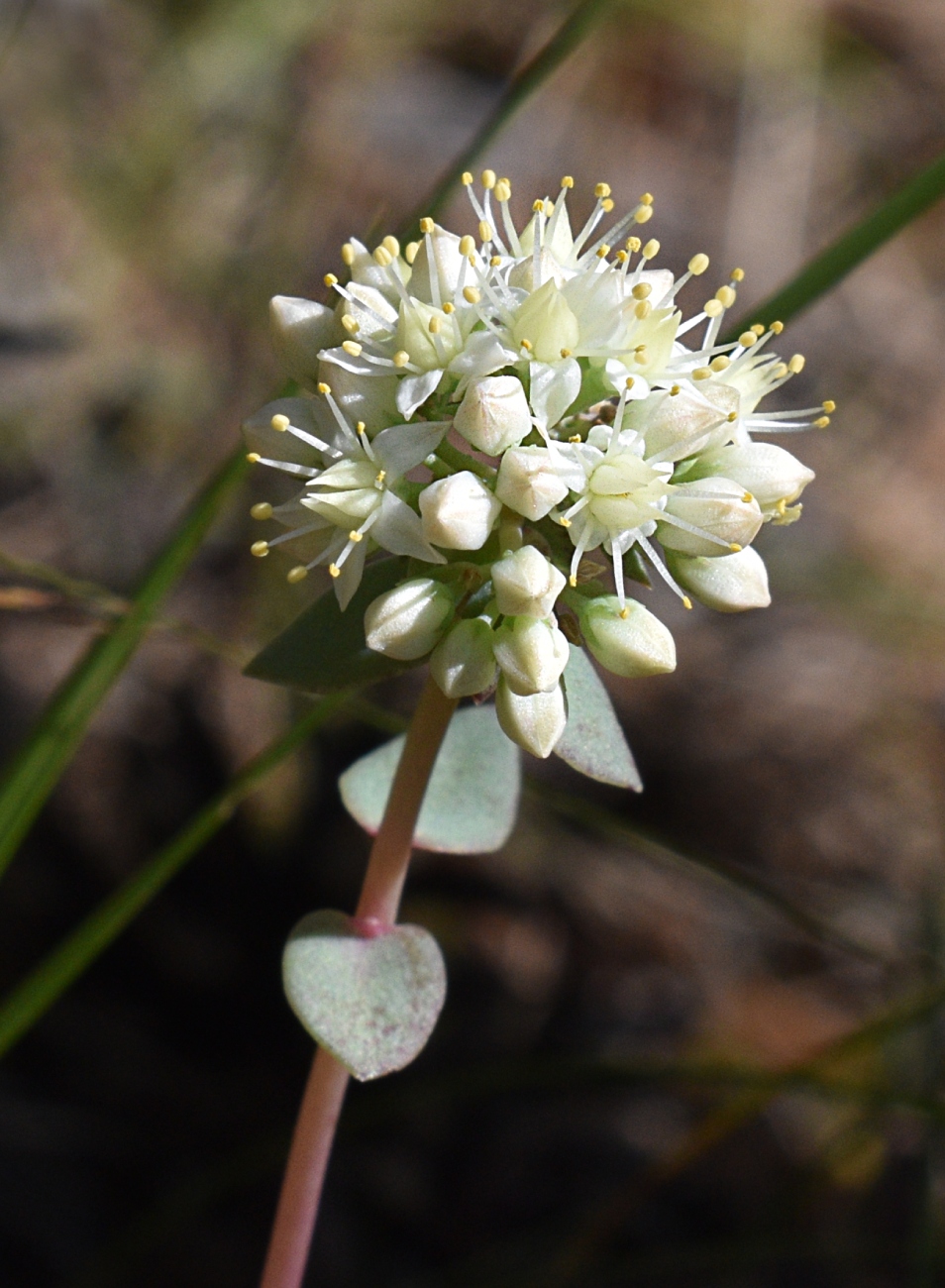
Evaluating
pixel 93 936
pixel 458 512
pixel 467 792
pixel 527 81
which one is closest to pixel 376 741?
pixel 467 792

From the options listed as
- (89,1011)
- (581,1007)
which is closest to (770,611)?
(581,1007)

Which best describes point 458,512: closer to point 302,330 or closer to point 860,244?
point 302,330

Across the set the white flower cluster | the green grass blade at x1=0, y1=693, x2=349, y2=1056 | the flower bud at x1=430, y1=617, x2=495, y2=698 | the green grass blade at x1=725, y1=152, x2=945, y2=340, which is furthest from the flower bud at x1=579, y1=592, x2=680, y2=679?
the green grass blade at x1=725, y1=152, x2=945, y2=340

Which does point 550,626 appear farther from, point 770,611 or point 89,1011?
point 770,611

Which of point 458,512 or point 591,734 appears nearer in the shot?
point 458,512

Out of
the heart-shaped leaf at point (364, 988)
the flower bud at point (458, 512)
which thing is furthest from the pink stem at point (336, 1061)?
the flower bud at point (458, 512)

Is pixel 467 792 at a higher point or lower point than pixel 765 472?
lower

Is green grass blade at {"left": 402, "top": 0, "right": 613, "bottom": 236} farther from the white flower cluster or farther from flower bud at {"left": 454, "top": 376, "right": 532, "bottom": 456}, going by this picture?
flower bud at {"left": 454, "top": 376, "right": 532, "bottom": 456}

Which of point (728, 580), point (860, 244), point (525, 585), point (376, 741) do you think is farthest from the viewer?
point (376, 741)
